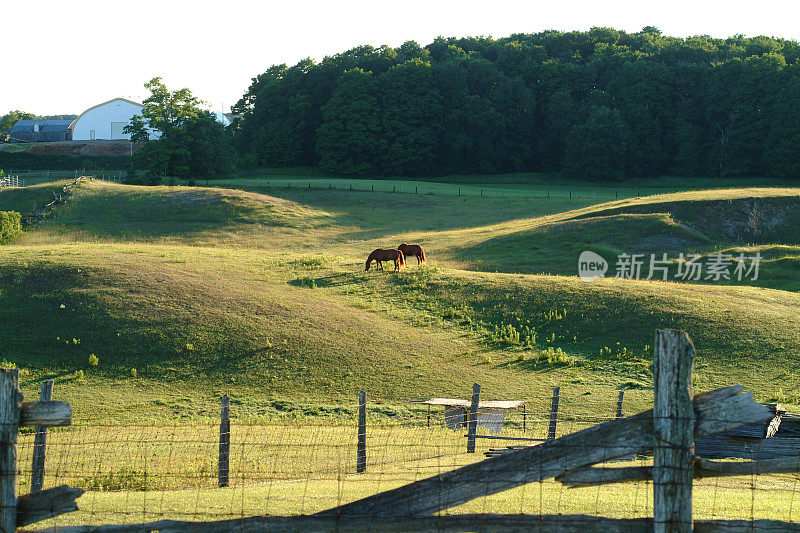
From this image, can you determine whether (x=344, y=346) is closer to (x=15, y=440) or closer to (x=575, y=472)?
(x=15, y=440)

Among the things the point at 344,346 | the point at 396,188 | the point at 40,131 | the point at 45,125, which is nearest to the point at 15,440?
the point at 344,346

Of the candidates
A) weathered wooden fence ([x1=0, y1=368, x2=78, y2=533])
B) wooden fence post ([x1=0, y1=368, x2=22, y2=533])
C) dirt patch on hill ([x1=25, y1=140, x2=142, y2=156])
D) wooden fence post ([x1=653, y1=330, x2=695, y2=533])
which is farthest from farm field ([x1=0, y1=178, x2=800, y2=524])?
dirt patch on hill ([x1=25, y1=140, x2=142, y2=156])

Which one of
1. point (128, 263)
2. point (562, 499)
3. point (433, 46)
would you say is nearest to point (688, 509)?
point (562, 499)

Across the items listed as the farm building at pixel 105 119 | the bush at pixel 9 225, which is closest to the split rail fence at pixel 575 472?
the bush at pixel 9 225

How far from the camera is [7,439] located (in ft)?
20.7

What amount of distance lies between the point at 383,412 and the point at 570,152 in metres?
83.3

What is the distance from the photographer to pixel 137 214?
53500 millimetres

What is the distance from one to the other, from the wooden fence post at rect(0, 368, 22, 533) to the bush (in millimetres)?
42077

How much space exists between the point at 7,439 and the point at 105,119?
115074 millimetres

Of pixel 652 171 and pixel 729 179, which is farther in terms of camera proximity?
pixel 652 171

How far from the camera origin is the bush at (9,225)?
144ft

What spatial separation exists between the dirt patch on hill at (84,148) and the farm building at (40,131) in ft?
60.8

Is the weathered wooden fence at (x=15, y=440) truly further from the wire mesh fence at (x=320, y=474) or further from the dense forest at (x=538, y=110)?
the dense forest at (x=538, y=110)

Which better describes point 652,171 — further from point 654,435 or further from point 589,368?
point 654,435
